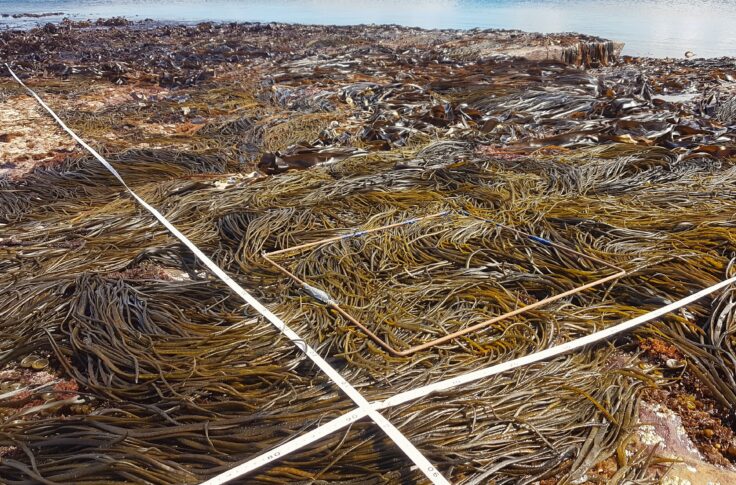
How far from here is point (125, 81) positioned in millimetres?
7957

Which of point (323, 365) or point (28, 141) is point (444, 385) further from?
point (28, 141)

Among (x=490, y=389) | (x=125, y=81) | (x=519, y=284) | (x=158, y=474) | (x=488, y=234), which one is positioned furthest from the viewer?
(x=125, y=81)

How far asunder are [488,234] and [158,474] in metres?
1.91

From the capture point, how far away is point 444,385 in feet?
5.17

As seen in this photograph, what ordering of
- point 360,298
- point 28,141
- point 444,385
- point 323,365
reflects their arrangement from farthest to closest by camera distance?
1. point 28,141
2. point 360,298
3. point 323,365
4. point 444,385

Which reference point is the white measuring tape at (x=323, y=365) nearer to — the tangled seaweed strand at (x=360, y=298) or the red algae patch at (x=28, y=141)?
the tangled seaweed strand at (x=360, y=298)

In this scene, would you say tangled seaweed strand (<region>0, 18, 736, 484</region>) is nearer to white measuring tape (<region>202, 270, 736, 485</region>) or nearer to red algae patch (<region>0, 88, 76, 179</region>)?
white measuring tape (<region>202, 270, 736, 485</region>)

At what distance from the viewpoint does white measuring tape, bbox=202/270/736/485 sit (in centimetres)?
130

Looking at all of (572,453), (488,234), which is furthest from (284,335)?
(488,234)

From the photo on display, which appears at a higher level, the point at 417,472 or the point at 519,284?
the point at 519,284

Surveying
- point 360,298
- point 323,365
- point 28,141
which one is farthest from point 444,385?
point 28,141

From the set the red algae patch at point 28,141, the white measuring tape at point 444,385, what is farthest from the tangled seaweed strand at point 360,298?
the red algae patch at point 28,141

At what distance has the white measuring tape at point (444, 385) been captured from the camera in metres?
1.30

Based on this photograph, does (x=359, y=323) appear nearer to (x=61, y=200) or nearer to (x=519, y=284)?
(x=519, y=284)
